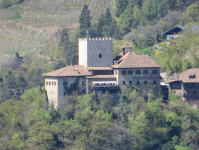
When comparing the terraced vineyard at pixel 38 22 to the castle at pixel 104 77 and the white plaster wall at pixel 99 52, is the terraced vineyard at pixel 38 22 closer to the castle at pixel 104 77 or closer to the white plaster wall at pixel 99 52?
the white plaster wall at pixel 99 52

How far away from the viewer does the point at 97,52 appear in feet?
210

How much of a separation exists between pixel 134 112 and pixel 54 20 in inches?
2828

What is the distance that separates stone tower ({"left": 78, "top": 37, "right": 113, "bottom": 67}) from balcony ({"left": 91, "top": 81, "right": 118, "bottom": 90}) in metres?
4.54

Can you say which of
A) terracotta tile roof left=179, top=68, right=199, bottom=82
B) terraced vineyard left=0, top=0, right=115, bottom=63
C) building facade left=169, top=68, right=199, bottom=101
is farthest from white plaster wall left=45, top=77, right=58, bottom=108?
terraced vineyard left=0, top=0, right=115, bottom=63

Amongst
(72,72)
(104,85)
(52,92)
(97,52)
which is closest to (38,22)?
(97,52)

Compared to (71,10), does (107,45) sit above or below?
below

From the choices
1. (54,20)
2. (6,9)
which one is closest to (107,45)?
(54,20)

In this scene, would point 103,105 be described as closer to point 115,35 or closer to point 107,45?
point 107,45

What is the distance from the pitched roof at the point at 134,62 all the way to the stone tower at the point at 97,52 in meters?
2.43

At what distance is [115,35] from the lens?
334 feet

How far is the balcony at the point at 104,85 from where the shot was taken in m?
59.4

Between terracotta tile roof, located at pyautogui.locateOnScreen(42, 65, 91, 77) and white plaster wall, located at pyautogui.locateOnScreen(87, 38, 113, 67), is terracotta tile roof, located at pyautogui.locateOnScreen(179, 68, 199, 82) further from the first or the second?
terracotta tile roof, located at pyautogui.locateOnScreen(42, 65, 91, 77)

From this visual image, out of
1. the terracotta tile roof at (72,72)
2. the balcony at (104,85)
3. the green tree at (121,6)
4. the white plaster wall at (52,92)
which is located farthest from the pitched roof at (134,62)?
the green tree at (121,6)

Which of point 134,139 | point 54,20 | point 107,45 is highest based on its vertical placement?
point 54,20
